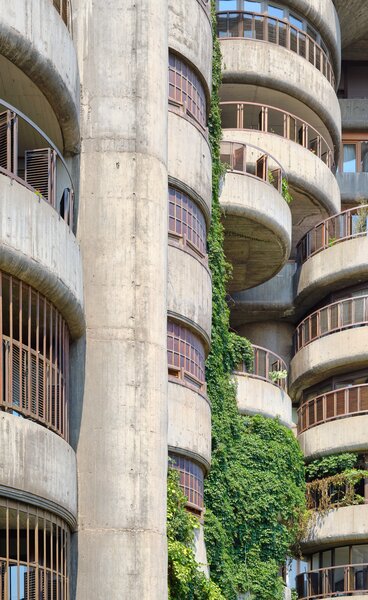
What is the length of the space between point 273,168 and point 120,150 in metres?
19.0

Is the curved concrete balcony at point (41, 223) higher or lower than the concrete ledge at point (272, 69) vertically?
lower

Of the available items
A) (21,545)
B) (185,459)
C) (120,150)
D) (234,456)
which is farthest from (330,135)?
(21,545)

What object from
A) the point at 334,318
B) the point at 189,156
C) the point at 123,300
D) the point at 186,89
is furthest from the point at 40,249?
the point at 334,318

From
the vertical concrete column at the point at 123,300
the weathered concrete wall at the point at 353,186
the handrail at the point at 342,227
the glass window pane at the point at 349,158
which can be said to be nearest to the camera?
the vertical concrete column at the point at 123,300

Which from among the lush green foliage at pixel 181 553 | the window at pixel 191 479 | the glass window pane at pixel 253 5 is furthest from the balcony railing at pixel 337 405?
the lush green foliage at pixel 181 553

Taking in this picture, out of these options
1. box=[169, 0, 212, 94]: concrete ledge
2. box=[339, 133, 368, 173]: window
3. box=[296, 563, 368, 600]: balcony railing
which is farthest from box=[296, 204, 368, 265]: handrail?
box=[169, 0, 212, 94]: concrete ledge

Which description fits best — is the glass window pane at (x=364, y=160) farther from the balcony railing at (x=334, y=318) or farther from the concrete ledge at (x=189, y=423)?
the concrete ledge at (x=189, y=423)

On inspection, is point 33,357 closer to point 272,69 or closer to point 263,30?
point 272,69

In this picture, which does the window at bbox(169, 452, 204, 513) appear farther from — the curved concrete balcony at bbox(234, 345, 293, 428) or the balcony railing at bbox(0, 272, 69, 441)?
the curved concrete balcony at bbox(234, 345, 293, 428)

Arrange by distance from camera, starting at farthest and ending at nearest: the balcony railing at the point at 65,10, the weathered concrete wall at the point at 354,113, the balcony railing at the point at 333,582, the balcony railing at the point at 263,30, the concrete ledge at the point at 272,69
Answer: the weathered concrete wall at the point at 354,113 < the balcony railing at the point at 263,30 < the concrete ledge at the point at 272,69 < the balcony railing at the point at 333,582 < the balcony railing at the point at 65,10

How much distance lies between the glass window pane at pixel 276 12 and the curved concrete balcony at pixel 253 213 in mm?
6534

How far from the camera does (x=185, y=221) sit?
1617 inches

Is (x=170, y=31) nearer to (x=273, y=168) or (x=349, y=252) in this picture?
(x=273, y=168)

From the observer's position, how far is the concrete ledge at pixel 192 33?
41719 mm
